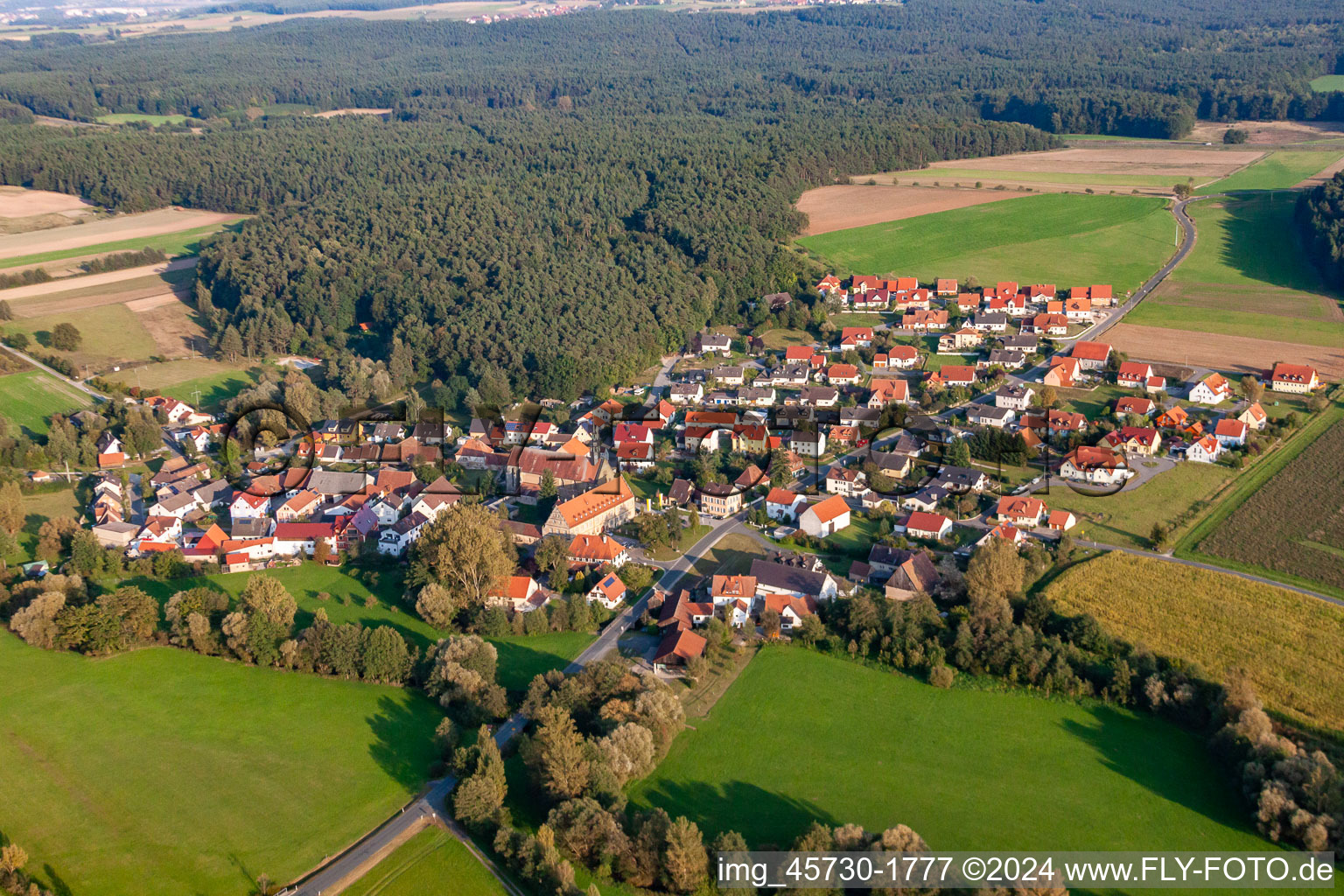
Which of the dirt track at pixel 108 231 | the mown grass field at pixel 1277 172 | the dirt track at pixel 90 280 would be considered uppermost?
the mown grass field at pixel 1277 172

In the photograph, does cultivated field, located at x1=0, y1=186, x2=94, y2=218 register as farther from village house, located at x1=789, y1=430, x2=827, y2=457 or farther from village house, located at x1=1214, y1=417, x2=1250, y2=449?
village house, located at x1=1214, y1=417, x2=1250, y2=449

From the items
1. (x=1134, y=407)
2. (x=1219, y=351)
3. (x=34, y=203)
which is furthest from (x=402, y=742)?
(x=34, y=203)

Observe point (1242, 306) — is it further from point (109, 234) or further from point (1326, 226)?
point (109, 234)

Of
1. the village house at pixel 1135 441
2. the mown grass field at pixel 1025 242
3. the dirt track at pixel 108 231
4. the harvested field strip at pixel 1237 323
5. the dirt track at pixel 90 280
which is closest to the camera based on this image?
the village house at pixel 1135 441

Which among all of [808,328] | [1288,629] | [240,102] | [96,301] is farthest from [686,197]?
[240,102]

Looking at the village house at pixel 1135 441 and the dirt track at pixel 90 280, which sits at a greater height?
the dirt track at pixel 90 280

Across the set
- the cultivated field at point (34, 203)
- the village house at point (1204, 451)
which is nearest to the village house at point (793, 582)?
the village house at point (1204, 451)

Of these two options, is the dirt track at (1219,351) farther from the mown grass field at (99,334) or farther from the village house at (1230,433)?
the mown grass field at (99,334)
